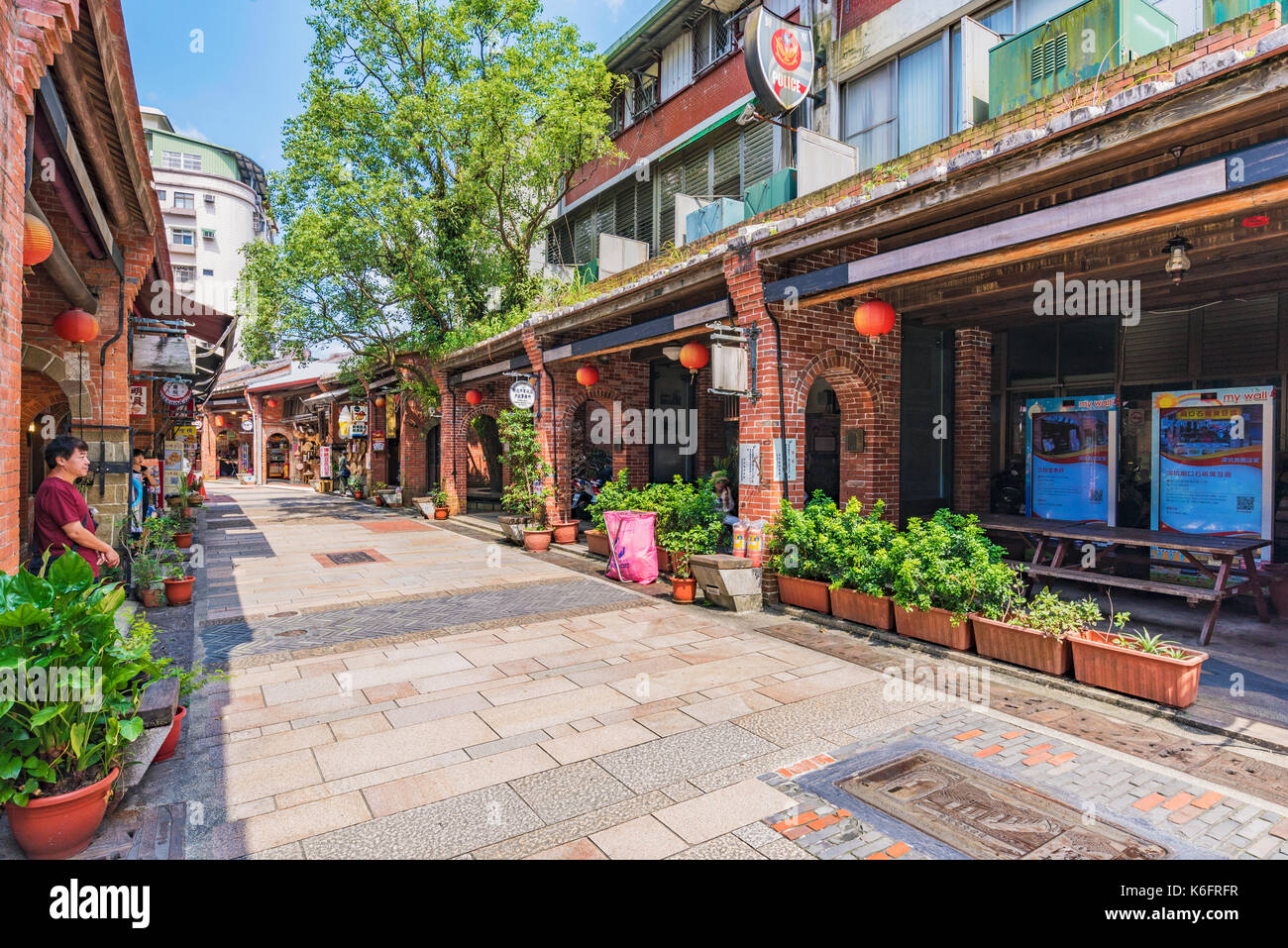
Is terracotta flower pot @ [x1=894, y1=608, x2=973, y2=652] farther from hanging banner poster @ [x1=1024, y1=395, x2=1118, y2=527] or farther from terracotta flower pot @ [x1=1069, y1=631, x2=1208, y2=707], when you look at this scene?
hanging banner poster @ [x1=1024, y1=395, x2=1118, y2=527]

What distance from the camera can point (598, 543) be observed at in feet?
37.2

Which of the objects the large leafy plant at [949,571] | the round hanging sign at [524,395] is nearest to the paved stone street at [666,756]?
the large leafy plant at [949,571]

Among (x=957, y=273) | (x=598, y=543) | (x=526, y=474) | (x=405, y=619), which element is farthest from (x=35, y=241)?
(x=526, y=474)

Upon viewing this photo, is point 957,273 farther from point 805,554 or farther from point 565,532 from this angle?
point 565,532

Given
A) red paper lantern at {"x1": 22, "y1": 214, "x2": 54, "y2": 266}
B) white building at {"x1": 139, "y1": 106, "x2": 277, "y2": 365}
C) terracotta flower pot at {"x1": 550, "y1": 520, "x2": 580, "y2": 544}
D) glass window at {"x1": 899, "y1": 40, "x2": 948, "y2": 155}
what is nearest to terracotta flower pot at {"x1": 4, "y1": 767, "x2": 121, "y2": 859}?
red paper lantern at {"x1": 22, "y1": 214, "x2": 54, "y2": 266}

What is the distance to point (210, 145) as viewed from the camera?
47.8 metres

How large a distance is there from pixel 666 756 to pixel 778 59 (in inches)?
372

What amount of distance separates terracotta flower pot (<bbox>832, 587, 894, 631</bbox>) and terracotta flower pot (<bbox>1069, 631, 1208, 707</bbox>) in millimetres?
1723

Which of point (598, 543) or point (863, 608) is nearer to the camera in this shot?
point (863, 608)

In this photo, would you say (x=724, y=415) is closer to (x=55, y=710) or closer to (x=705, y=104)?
(x=705, y=104)

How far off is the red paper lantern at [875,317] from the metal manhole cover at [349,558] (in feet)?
28.1

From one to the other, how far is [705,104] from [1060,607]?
11.7 m

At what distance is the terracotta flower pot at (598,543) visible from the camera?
11188mm
